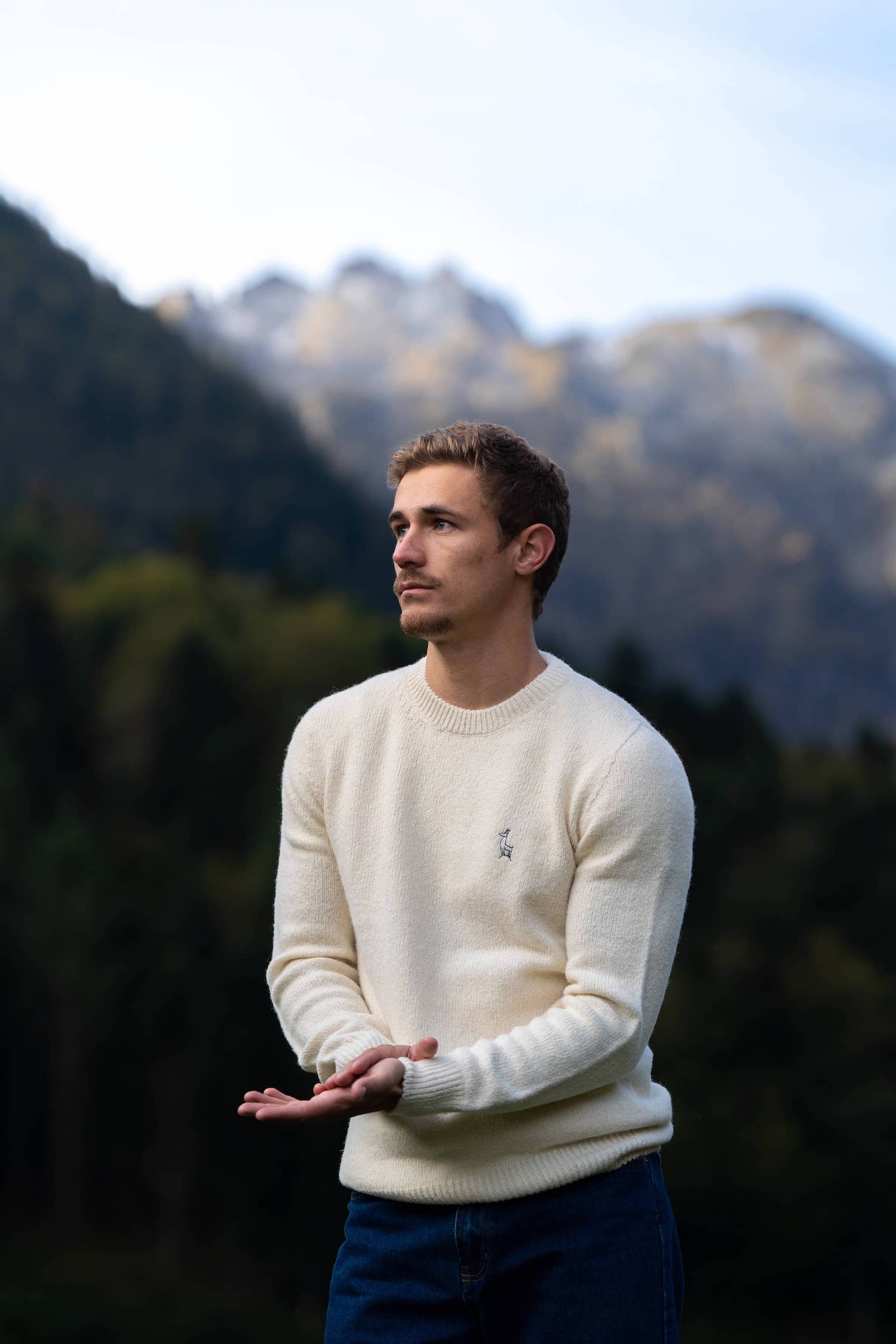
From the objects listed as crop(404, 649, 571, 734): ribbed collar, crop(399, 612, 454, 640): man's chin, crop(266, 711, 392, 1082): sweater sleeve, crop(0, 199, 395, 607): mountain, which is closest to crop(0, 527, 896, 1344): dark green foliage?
crop(0, 199, 395, 607): mountain

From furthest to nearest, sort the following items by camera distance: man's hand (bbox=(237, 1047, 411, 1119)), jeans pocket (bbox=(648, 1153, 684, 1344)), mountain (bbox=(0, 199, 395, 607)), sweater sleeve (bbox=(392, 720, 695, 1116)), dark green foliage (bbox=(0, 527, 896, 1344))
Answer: mountain (bbox=(0, 199, 395, 607)) → dark green foliage (bbox=(0, 527, 896, 1344)) → jeans pocket (bbox=(648, 1153, 684, 1344)) → sweater sleeve (bbox=(392, 720, 695, 1116)) → man's hand (bbox=(237, 1047, 411, 1119))

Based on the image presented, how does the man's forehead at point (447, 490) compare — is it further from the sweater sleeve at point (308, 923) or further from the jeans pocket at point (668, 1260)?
the jeans pocket at point (668, 1260)

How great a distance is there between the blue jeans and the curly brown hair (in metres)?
1.02

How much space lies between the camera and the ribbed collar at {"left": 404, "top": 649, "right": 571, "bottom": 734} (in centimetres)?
271

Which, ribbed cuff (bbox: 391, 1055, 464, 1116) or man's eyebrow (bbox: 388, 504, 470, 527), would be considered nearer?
ribbed cuff (bbox: 391, 1055, 464, 1116)

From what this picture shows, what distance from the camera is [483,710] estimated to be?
107 inches

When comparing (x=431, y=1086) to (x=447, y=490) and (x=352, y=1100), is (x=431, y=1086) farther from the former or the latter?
(x=447, y=490)

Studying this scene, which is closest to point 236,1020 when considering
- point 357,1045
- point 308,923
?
point 308,923

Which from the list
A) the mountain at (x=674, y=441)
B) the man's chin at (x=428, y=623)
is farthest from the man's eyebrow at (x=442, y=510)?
the mountain at (x=674, y=441)

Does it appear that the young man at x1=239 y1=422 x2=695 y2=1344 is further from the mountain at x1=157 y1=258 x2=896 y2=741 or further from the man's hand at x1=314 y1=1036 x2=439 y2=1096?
the mountain at x1=157 y1=258 x2=896 y2=741

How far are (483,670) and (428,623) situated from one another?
0.13 m

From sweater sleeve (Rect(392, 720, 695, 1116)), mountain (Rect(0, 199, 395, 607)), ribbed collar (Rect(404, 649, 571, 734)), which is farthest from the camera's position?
mountain (Rect(0, 199, 395, 607))

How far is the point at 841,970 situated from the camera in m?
53.0

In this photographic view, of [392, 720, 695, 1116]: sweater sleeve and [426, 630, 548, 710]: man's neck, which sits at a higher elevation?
[426, 630, 548, 710]: man's neck
